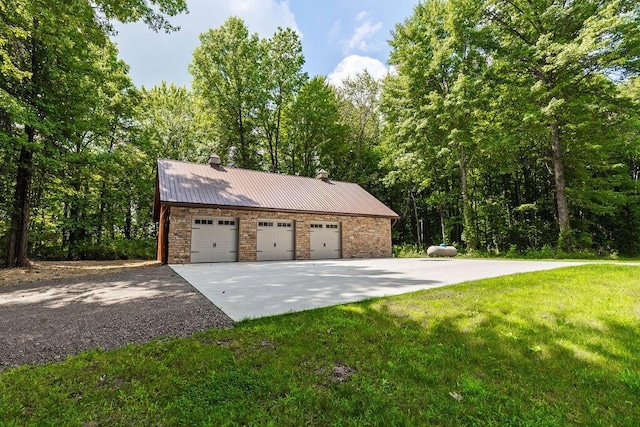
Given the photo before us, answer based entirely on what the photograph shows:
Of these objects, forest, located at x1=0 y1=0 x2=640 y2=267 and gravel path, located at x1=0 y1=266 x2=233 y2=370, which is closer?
gravel path, located at x1=0 y1=266 x2=233 y2=370

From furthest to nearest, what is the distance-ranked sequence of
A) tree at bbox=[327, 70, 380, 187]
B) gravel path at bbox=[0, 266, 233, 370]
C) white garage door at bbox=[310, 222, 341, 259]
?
tree at bbox=[327, 70, 380, 187], white garage door at bbox=[310, 222, 341, 259], gravel path at bbox=[0, 266, 233, 370]

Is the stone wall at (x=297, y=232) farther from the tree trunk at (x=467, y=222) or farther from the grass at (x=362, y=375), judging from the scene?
the grass at (x=362, y=375)

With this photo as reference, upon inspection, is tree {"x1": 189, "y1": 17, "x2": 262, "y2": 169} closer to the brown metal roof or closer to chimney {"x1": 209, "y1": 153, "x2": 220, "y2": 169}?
chimney {"x1": 209, "y1": 153, "x2": 220, "y2": 169}

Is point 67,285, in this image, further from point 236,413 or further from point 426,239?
point 426,239

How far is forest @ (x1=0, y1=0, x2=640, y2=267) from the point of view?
9977 millimetres

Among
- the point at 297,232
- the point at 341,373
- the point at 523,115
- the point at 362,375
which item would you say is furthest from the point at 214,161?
the point at 523,115

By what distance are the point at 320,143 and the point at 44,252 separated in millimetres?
17686

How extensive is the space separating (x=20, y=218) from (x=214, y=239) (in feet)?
21.0

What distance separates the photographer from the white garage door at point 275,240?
12.4 metres

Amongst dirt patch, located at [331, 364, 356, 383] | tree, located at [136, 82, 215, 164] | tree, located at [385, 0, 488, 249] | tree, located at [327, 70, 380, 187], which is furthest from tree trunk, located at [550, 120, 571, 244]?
tree, located at [136, 82, 215, 164]

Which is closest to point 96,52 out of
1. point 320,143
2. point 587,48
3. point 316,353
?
point 320,143

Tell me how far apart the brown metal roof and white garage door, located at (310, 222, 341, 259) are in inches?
30.6

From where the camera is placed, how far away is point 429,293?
4.66 meters

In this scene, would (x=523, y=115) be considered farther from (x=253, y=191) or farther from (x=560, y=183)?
(x=253, y=191)
